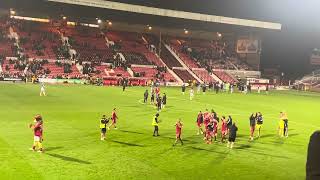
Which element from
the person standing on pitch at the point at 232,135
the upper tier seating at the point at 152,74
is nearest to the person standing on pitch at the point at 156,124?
the person standing on pitch at the point at 232,135

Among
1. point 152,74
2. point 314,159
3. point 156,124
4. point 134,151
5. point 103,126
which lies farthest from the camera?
point 152,74

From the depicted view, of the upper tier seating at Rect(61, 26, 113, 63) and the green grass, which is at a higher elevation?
the upper tier seating at Rect(61, 26, 113, 63)

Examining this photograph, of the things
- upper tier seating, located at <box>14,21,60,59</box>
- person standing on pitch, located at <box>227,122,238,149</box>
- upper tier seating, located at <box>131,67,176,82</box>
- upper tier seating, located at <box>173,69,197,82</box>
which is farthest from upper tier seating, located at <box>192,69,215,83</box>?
person standing on pitch, located at <box>227,122,238,149</box>

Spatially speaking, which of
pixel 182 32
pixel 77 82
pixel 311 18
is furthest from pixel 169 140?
pixel 182 32

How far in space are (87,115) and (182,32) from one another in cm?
6715

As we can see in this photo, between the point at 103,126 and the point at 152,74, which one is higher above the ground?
the point at 152,74

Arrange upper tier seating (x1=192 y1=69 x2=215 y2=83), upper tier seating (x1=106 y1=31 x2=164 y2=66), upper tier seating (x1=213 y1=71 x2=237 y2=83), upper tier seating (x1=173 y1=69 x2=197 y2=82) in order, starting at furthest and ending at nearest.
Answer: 1. upper tier seating (x1=213 y1=71 x2=237 y2=83)
2. upper tier seating (x1=106 y1=31 x2=164 y2=66)
3. upper tier seating (x1=192 y1=69 x2=215 y2=83)
4. upper tier seating (x1=173 y1=69 x2=197 y2=82)

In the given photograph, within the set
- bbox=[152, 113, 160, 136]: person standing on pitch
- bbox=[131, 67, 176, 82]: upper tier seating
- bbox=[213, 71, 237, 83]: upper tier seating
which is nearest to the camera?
bbox=[152, 113, 160, 136]: person standing on pitch

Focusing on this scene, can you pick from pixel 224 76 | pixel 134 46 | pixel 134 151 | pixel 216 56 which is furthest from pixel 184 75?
pixel 134 151

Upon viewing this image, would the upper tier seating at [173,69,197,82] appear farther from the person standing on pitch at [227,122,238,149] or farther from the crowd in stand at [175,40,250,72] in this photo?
the person standing on pitch at [227,122,238,149]

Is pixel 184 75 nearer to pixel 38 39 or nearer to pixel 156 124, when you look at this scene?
pixel 38 39

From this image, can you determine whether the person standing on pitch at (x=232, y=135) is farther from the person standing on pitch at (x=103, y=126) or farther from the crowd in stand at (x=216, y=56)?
the crowd in stand at (x=216, y=56)

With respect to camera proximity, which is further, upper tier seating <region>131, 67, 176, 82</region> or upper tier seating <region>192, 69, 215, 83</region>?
upper tier seating <region>192, 69, 215, 83</region>

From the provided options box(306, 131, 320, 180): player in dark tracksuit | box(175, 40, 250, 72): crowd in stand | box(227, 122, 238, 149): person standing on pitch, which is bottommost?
box(227, 122, 238, 149): person standing on pitch
